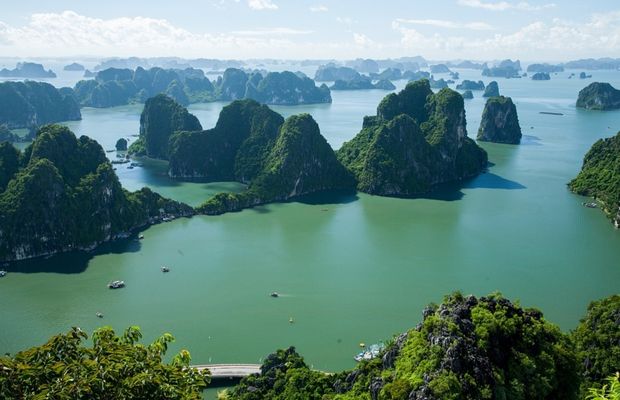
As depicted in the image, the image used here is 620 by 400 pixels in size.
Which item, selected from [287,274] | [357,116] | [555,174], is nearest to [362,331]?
[287,274]

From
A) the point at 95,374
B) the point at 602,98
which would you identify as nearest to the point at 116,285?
the point at 95,374

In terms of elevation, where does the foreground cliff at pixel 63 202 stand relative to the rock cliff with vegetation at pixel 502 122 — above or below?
below

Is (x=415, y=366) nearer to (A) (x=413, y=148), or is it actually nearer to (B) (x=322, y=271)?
(B) (x=322, y=271)

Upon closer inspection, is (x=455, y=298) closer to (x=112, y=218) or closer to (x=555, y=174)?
(x=112, y=218)

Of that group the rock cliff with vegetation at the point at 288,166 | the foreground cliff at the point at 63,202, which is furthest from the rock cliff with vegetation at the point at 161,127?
the foreground cliff at the point at 63,202

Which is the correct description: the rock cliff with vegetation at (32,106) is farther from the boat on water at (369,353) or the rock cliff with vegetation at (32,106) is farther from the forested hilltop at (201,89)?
the boat on water at (369,353)

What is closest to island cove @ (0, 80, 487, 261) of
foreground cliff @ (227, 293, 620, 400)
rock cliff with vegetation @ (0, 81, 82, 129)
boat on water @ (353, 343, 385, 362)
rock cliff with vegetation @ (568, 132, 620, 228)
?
rock cliff with vegetation @ (568, 132, 620, 228)

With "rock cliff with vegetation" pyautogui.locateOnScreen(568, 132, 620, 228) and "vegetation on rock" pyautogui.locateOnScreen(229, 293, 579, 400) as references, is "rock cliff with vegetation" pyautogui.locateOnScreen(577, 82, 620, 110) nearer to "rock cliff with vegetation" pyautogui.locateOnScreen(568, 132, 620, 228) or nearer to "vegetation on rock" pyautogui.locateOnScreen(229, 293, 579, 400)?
"rock cliff with vegetation" pyautogui.locateOnScreen(568, 132, 620, 228)
